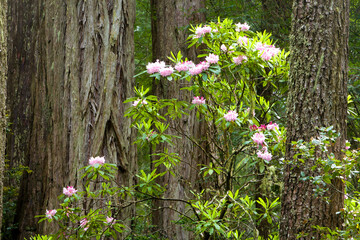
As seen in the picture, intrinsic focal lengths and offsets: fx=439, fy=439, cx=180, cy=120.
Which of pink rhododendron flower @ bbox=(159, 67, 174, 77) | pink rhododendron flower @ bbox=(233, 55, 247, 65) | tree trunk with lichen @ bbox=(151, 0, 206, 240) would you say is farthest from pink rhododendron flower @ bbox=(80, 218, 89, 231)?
tree trunk with lichen @ bbox=(151, 0, 206, 240)

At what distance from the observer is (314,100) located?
3.34 m

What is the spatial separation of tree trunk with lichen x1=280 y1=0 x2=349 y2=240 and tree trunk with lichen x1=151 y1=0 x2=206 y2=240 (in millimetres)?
2987

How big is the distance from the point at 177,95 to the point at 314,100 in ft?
11.3

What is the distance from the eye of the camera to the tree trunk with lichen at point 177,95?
6.45 meters

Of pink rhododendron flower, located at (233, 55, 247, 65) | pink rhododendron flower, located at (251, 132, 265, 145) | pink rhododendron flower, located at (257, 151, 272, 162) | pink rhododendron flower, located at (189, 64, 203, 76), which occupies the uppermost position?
pink rhododendron flower, located at (233, 55, 247, 65)

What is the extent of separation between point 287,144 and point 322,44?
820mm

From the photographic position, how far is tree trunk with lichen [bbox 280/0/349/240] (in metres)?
3.28

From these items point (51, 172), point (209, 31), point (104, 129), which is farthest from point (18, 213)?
point (209, 31)

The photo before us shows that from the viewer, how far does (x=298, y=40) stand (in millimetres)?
3504

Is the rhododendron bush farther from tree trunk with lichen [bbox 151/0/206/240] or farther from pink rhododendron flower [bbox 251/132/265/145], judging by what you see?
tree trunk with lichen [bbox 151/0/206/240]

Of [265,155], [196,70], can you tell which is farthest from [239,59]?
[265,155]

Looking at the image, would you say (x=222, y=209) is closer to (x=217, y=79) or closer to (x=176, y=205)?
(x=217, y=79)

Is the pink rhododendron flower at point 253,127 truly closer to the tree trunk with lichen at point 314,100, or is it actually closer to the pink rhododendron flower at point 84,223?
the tree trunk with lichen at point 314,100

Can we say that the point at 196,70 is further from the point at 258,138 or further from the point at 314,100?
the point at 314,100
